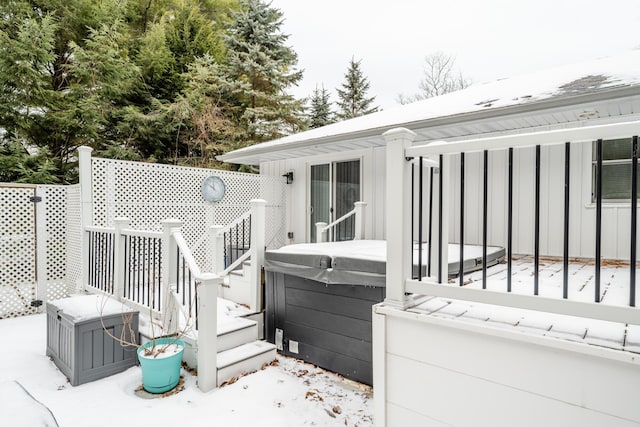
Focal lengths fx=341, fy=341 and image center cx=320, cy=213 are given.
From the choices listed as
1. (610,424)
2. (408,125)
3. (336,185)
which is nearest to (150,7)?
(336,185)

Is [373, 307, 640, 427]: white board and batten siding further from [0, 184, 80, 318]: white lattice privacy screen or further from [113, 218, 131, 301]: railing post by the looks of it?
[0, 184, 80, 318]: white lattice privacy screen

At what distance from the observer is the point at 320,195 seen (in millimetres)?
7121

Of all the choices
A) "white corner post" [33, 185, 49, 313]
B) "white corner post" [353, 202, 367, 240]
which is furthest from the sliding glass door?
"white corner post" [33, 185, 49, 313]

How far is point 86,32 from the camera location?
9719 mm

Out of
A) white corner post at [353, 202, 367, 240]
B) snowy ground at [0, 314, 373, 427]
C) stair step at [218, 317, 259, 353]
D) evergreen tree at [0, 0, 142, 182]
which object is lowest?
snowy ground at [0, 314, 373, 427]

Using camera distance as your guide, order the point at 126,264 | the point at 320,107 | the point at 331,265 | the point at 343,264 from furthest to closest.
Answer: the point at 320,107, the point at 126,264, the point at 331,265, the point at 343,264

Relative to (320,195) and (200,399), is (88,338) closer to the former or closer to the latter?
(200,399)

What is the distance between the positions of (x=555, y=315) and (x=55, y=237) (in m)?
6.67

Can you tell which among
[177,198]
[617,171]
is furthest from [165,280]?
[617,171]

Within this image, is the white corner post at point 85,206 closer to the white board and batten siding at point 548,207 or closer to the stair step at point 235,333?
Answer: the stair step at point 235,333

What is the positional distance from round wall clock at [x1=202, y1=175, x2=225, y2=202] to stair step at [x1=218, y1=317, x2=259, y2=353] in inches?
132

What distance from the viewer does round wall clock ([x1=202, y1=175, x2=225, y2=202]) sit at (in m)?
6.68

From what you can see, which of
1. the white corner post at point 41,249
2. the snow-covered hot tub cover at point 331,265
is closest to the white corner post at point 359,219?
the snow-covered hot tub cover at point 331,265

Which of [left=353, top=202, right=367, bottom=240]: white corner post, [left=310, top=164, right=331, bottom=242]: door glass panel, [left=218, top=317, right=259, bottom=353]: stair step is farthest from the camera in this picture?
[left=310, top=164, right=331, bottom=242]: door glass panel
